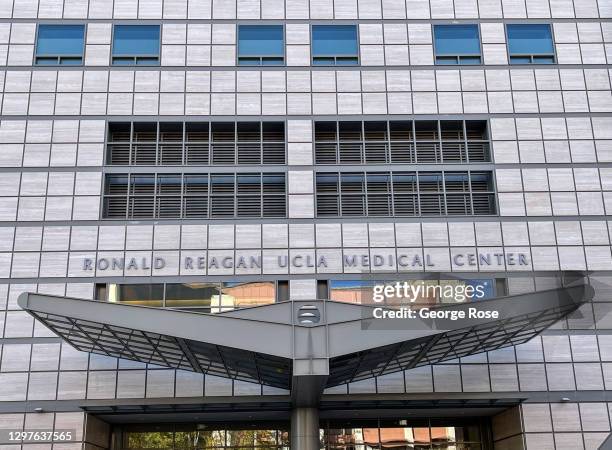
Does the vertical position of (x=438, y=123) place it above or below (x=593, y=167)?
above

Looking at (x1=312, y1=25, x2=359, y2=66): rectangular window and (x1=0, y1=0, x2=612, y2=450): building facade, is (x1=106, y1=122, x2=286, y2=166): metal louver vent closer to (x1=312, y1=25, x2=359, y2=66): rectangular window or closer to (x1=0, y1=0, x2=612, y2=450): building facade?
(x1=0, y1=0, x2=612, y2=450): building facade

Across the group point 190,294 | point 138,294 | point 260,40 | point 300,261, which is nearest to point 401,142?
point 300,261

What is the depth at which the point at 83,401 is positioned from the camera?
81.4 feet

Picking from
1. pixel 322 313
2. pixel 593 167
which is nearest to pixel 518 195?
pixel 593 167

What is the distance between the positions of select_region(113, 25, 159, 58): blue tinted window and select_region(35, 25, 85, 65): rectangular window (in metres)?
1.46

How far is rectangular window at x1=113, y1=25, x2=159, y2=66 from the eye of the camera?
29.4m

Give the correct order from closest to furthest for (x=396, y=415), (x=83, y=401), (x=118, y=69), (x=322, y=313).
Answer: (x=322, y=313) < (x=83, y=401) < (x=396, y=415) < (x=118, y=69)

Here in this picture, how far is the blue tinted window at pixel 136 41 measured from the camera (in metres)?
29.5

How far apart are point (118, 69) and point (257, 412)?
573 inches

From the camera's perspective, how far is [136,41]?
29750 millimetres

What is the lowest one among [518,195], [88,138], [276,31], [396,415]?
[396,415]

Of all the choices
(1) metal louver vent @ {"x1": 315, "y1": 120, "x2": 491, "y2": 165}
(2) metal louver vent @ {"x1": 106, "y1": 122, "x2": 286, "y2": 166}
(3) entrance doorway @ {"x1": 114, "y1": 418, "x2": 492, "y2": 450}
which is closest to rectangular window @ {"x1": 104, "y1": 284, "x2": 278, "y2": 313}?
(3) entrance doorway @ {"x1": 114, "y1": 418, "x2": 492, "y2": 450}

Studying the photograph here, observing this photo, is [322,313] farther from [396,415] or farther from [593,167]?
[593,167]

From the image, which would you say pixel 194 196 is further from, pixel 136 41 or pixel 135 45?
pixel 136 41
